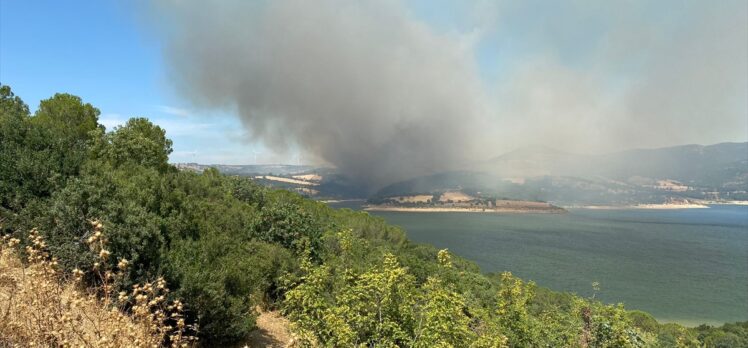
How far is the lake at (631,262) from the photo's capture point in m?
72.6

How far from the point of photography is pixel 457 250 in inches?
4670

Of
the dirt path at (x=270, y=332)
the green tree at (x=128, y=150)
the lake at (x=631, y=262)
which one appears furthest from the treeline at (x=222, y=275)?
the lake at (x=631, y=262)

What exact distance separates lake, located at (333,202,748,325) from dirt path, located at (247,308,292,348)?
69.8 m

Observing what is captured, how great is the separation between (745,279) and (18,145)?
427ft

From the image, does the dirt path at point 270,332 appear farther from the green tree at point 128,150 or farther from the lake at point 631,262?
the lake at point 631,262

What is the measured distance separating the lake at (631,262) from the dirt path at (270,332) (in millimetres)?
69792

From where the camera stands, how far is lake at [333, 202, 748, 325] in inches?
2857

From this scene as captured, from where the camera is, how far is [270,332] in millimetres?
16703

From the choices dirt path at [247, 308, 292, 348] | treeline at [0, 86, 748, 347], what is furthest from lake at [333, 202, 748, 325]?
dirt path at [247, 308, 292, 348]

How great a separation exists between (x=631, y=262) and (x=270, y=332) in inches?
4654

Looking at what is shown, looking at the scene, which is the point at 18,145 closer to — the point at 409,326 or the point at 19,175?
the point at 19,175

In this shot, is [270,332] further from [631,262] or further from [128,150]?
[631,262]

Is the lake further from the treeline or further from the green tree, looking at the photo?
the green tree

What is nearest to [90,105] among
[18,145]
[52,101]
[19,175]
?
[52,101]
